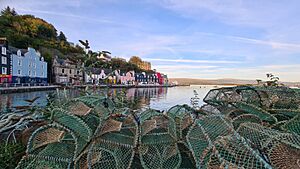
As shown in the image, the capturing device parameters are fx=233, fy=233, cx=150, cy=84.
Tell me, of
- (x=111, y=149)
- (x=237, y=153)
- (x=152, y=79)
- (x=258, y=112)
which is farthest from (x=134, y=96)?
(x=152, y=79)

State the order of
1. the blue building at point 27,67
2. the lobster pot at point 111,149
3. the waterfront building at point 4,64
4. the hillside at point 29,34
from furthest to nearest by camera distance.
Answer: the hillside at point 29,34
the blue building at point 27,67
the waterfront building at point 4,64
the lobster pot at point 111,149

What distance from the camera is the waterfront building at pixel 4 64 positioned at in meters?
37.1

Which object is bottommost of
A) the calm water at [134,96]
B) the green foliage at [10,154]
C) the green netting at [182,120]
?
the calm water at [134,96]

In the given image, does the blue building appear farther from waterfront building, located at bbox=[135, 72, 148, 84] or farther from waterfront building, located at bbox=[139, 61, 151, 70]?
waterfront building, located at bbox=[139, 61, 151, 70]

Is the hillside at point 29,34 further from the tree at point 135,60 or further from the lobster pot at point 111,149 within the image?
the lobster pot at point 111,149

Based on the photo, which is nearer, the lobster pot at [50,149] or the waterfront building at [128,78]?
the lobster pot at [50,149]

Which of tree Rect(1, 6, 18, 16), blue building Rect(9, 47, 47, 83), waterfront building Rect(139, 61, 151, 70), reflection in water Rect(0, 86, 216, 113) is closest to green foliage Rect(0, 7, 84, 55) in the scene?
tree Rect(1, 6, 18, 16)

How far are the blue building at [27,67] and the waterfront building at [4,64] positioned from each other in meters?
1.32

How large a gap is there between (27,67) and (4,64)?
24.2ft

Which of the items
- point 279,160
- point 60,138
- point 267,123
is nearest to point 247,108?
point 267,123

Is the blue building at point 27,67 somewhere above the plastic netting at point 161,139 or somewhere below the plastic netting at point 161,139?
above

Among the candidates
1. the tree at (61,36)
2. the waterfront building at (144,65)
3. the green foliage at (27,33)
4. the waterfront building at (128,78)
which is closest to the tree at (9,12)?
the green foliage at (27,33)

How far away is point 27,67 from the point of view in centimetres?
4519

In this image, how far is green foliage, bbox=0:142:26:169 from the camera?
2.50 m
